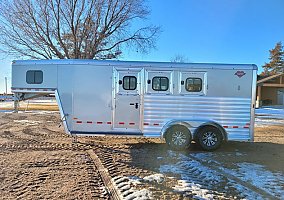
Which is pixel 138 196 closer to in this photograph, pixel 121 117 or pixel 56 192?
pixel 56 192

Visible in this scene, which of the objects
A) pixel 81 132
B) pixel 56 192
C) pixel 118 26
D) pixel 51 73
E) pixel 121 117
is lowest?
pixel 56 192

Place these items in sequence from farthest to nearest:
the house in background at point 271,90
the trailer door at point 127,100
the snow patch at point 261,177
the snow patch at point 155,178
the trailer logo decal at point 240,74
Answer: the house in background at point 271,90
the trailer door at point 127,100
the trailer logo decal at point 240,74
the snow patch at point 155,178
the snow patch at point 261,177

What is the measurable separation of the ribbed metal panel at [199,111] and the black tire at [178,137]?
242 millimetres

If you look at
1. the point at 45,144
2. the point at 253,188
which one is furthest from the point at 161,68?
the point at 45,144

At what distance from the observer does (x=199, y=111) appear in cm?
723

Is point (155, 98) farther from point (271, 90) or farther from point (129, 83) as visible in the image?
point (271, 90)

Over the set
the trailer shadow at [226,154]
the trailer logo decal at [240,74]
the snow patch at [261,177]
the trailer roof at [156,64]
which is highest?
the trailer roof at [156,64]

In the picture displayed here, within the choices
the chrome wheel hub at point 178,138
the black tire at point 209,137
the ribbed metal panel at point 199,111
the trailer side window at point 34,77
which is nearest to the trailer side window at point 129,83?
the ribbed metal panel at point 199,111

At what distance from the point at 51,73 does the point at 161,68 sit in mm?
3201

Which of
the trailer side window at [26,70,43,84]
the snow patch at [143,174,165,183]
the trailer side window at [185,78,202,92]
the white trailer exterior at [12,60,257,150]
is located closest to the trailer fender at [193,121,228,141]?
the white trailer exterior at [12,60,257,150]

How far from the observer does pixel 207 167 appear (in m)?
5.92

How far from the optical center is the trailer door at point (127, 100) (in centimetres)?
723

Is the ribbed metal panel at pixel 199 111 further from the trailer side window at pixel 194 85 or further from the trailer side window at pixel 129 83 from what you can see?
the trailer side window at pixel 129 83

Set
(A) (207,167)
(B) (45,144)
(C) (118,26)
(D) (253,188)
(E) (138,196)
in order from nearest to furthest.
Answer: (E) (138,196), (D) (253,188), (A) (207,167), (B) (45,144), (C) (118,26)
